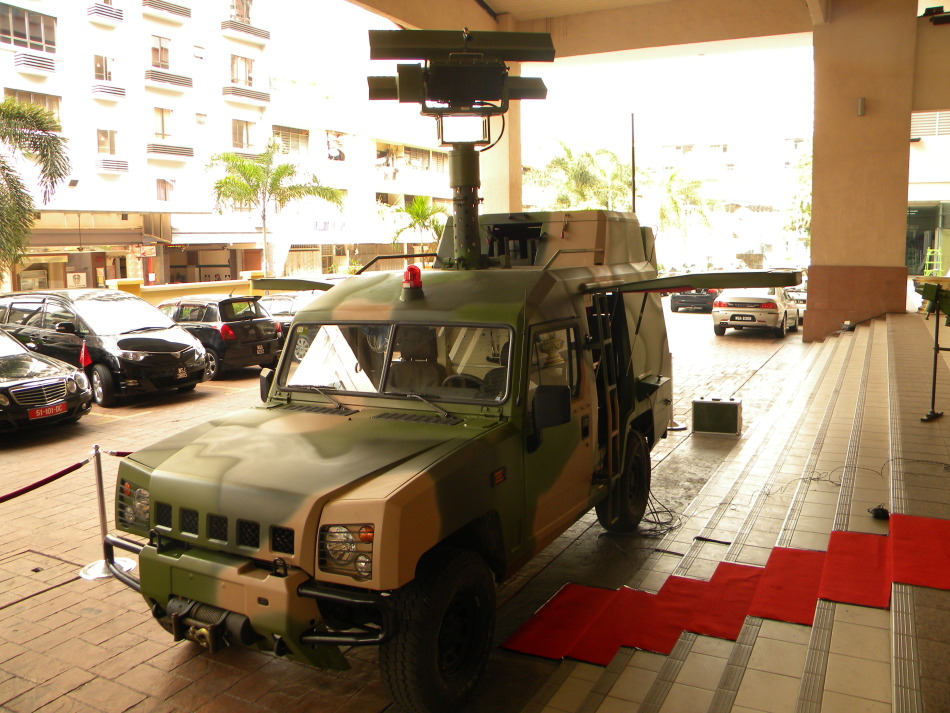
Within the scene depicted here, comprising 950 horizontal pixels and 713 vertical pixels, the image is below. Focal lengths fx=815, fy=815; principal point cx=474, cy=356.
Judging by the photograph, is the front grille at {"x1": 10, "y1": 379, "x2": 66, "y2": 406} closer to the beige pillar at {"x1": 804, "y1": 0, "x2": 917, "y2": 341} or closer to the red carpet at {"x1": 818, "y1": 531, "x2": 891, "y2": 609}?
the red carpet at {"x1": 818, "y1": 531, "x2": 891, "y2": 609}

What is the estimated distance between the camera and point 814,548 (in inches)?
244

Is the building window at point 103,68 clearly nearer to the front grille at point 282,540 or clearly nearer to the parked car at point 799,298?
the parked car at point 799,298

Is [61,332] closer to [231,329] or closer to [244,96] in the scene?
[231,329]

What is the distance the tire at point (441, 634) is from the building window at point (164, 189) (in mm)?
35080

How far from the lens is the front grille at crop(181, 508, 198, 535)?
4.24m

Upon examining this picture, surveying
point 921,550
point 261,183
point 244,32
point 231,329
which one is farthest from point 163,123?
point 921,550

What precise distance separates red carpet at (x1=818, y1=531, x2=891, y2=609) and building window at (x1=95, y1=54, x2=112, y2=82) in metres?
35.1

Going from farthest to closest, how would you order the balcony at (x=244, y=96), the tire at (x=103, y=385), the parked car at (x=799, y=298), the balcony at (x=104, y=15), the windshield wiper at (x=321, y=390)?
the balcony at (x=244, y=96)
the balcony at (x=104, y=15)
the parked car at (x=799, y=298)
the tire at (x=103, y=385)
the windshield wiper at (x=321, y=390)

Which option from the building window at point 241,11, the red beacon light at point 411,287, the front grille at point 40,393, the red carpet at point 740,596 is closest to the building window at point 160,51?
the building window at point 241,11

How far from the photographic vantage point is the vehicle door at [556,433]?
16.4 ft

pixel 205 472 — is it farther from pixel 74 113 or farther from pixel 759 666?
pixel 74 113

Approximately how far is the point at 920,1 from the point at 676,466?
54.3 feet

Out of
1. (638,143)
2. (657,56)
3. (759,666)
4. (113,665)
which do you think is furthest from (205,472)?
A: (638,143)

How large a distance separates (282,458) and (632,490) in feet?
12.0
